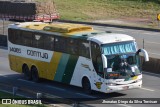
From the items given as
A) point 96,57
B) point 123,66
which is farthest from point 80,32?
point 123,66

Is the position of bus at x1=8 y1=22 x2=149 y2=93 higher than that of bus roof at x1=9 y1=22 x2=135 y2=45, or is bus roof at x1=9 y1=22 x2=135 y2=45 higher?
bus roof at x1=9 y1=22 x2=135 y2=45

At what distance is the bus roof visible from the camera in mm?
21764

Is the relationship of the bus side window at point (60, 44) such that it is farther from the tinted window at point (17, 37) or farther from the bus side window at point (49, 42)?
the tinted window at point (17, 37)

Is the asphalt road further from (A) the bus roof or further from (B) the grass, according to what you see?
(B) the grass

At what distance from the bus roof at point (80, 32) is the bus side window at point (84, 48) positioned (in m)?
0.25

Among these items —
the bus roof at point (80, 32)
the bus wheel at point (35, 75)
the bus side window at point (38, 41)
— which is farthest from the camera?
the bus wheel at point (35, 75)

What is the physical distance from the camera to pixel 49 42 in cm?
2470

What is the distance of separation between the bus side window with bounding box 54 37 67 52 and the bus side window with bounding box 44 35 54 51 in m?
0.24

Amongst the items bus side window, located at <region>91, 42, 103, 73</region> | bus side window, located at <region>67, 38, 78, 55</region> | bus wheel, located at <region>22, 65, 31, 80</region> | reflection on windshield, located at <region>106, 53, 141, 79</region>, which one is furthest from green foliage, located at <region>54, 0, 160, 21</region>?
reflection on windshield, located at <region>106, 53, 141, 79</region>

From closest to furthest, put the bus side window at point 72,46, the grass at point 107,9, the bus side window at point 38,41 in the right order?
the bus side window at point 72,46, the bus side window at point 38,41, the grass at point 107,9

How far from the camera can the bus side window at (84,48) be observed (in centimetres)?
2220

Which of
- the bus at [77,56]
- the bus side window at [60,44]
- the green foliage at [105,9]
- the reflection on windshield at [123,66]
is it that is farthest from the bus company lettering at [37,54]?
the green foliage at [105,9]

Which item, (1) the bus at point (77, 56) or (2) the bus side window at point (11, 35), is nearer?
(1) the bus at point (77, 56)

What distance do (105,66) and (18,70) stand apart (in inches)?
288
